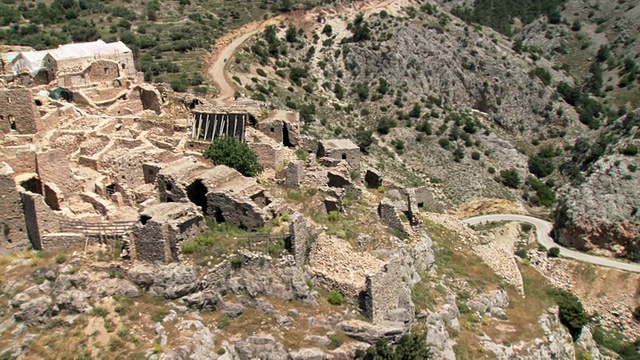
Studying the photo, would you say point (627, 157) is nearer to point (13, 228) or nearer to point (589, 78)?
point (589, 78)

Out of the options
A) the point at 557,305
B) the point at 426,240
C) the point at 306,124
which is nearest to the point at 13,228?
the point at 426,240

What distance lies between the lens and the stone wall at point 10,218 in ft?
81.4

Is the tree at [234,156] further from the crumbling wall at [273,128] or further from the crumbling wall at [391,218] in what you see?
the crumbling wall at [391,218]

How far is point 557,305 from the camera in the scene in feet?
124

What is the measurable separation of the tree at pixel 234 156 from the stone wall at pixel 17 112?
868cm

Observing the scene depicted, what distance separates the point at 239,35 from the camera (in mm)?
83625

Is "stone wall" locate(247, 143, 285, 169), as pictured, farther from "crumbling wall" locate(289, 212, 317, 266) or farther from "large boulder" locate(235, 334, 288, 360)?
"large boulder" locate(235, 334, 288, 360)

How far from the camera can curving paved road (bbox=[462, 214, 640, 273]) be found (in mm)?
52234

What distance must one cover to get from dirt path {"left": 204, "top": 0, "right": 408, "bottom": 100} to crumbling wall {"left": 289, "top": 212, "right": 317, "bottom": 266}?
29.2 meters

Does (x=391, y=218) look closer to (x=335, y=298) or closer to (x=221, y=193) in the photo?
(x=335, y=298)

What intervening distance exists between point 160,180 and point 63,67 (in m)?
18.2

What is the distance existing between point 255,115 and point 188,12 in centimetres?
6109

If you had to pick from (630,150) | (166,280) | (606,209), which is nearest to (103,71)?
(166,280)

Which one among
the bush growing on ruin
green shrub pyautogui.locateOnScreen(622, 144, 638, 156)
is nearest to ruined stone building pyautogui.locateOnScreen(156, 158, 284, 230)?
the bush growing on ruin
